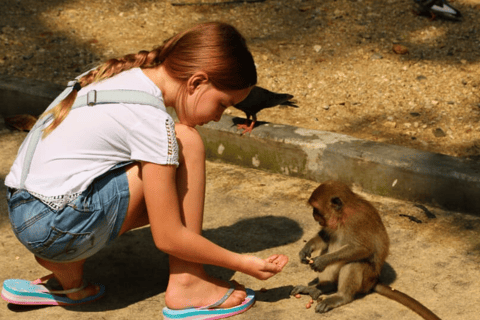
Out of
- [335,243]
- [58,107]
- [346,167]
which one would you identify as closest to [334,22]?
[346,167]

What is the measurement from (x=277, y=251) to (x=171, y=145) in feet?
3.80

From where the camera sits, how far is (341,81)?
5.69 m

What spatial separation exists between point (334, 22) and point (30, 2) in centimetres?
337

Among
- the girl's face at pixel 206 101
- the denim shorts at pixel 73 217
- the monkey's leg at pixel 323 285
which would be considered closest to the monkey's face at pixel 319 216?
the monkey's leg at pixel 323 285

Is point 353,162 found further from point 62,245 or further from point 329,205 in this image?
point 62,245

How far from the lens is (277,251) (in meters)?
3.48

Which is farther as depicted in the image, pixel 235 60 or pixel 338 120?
pixel 338 120

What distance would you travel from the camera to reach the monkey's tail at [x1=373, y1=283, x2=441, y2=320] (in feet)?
9.24

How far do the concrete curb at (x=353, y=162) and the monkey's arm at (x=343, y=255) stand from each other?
3.04 ft

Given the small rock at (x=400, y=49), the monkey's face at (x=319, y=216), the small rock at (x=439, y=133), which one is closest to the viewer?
the monkey's face at (x=319, y=216)

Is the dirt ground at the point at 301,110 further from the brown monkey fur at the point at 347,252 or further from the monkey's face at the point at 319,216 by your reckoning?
the monkey's face at the point at 319,216

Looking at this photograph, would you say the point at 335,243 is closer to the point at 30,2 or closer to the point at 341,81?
the point at 341,81

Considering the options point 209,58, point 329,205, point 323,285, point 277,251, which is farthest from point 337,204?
point 209,58

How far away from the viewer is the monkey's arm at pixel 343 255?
3029mm
